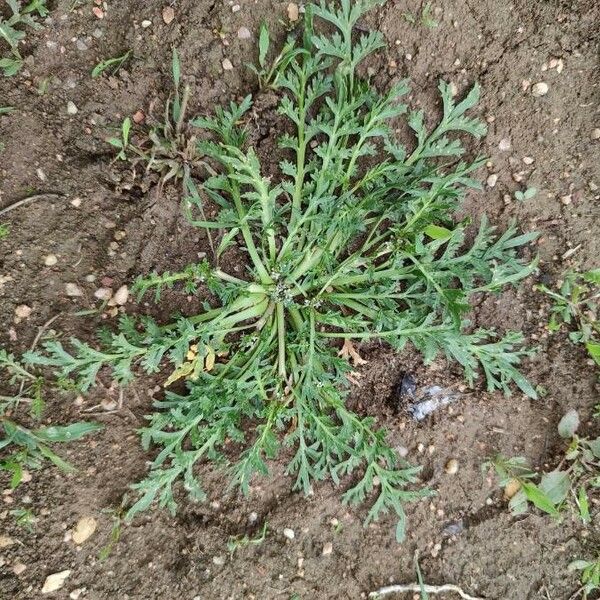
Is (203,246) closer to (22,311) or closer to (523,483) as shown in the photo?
(22,311)

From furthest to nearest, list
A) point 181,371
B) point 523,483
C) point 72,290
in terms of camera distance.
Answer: point 523,483 → point 72,290 → point 181,371

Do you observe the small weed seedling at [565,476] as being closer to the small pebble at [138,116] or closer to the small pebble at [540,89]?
the small pebble at [540,89]

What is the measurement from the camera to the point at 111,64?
2459 millimetres

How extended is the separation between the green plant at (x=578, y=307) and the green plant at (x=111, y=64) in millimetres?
1928

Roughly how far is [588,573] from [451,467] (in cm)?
71

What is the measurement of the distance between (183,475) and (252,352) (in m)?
0.59

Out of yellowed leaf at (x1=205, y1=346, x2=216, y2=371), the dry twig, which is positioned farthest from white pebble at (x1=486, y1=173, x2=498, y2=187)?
the dry twig

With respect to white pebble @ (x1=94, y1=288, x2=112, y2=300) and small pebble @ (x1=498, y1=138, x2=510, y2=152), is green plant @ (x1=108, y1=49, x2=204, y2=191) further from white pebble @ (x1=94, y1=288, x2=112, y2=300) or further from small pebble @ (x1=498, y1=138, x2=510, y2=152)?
small pebble @ (x1=498, y1=138, x2=510, y2=152)

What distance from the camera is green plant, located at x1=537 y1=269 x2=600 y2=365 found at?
2.54 meters

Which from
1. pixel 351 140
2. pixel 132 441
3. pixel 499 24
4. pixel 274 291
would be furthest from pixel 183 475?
pixel 499 24

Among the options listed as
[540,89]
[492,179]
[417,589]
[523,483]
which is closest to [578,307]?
[492,179]

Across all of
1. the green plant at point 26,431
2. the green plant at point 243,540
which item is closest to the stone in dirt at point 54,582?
the green plant at point 26,431

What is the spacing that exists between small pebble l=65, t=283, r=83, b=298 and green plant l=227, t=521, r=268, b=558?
3.75 feet

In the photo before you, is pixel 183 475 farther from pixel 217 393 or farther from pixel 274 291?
pixel 274 291
